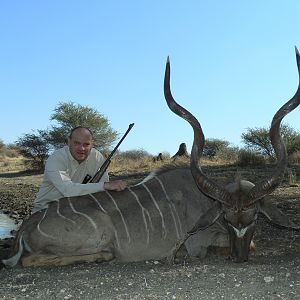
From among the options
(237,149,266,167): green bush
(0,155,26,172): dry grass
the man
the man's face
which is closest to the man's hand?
the man

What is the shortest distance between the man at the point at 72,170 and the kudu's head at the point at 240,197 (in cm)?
78

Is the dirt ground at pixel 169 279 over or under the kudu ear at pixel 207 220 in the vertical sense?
under

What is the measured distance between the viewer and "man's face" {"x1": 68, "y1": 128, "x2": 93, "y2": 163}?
502 cm

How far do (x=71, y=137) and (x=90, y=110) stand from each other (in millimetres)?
20402

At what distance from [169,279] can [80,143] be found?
6.23ft

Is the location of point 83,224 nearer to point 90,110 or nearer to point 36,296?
point 36,296

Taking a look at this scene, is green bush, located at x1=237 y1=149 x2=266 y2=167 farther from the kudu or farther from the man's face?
the kudu

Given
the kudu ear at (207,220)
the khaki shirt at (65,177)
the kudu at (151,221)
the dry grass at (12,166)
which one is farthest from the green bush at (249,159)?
the kudu ear at (207,220)

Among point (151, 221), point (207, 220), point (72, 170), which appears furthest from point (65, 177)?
point (207, 220)

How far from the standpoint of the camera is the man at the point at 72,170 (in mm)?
4660

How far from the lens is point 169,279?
353cm

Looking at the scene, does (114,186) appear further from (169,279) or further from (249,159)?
(249,159)

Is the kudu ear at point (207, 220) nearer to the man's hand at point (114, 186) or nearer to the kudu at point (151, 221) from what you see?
the kudu at point (151, 221)

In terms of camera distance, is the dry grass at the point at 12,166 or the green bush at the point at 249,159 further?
the dry grass at the point at 12,166
